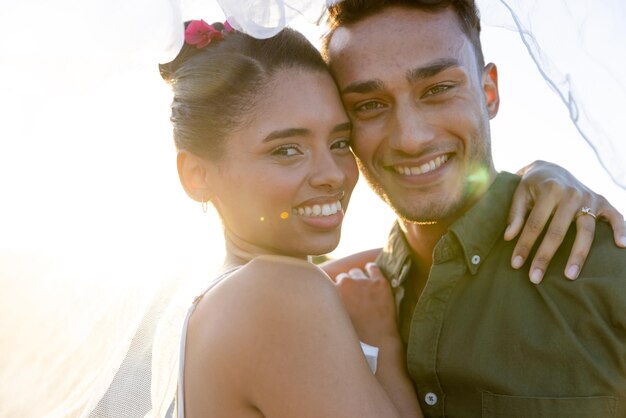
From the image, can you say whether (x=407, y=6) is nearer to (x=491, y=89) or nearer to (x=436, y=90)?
(x=436, y=90)

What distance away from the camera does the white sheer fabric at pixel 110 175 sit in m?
1.56

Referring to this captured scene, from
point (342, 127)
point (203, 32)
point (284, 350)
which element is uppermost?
point (203, 32)

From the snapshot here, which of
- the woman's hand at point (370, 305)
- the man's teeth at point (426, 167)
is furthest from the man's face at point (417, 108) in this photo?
the woman's hand at point (370, 305)

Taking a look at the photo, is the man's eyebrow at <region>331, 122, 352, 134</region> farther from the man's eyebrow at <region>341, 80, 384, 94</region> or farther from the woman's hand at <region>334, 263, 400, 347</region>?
the woman's hand at <region>334, 263, 400, 347</region>

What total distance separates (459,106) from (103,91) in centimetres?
166

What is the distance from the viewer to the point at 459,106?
113 inches

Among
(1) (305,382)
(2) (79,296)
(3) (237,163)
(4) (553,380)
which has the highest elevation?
(3) (237,163)

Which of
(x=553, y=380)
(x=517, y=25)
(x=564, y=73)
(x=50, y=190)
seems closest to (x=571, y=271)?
(x=553, y=380)

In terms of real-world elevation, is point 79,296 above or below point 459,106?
below

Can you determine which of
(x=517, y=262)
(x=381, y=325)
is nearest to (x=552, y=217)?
(x=517, y=262)

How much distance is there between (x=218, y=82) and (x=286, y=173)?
43cm

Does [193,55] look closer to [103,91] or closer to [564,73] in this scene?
[103,91]

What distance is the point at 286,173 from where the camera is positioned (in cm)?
236

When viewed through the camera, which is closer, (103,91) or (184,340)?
(103,91)
